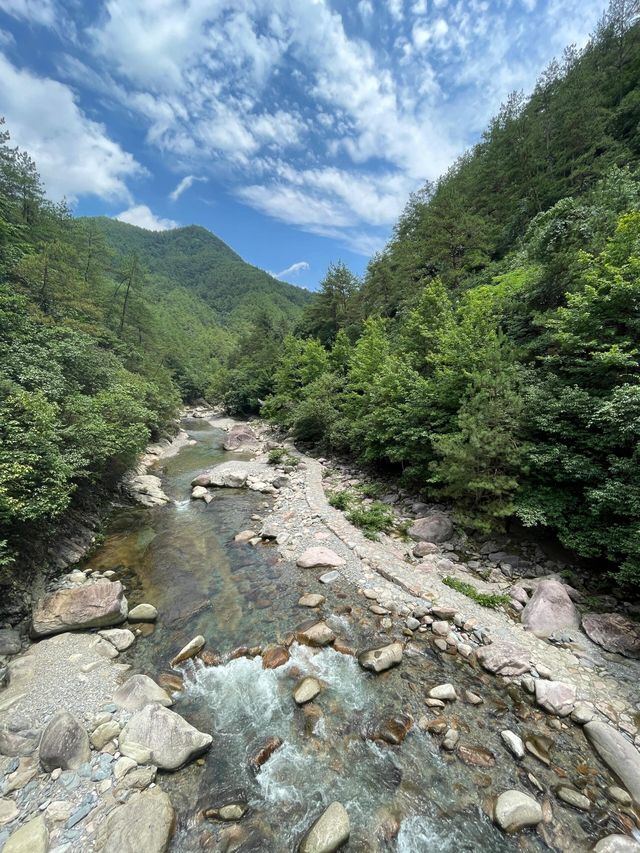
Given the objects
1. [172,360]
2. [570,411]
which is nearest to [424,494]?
[570,411]

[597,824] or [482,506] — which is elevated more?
[482,506]

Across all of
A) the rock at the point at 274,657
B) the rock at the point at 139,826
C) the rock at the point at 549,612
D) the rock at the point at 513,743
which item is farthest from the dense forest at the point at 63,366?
the rock at the point at 549,612

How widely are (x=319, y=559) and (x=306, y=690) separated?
4284 millimetres

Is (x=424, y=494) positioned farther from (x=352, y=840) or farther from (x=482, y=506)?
(x=352, y=840)

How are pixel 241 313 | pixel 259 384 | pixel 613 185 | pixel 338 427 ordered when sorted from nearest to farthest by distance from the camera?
1. pixel 613 185
2. pixel 338 427
3. pixel 259 384
4. pixel 241 313

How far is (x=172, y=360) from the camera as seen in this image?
52.1m

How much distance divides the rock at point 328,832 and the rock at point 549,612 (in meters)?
5.36

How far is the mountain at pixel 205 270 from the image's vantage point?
140 meters

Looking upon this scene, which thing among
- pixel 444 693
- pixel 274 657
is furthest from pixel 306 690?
pixel 444 693

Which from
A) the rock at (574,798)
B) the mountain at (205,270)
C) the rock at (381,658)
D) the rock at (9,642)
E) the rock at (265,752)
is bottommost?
the rock at (9,642)

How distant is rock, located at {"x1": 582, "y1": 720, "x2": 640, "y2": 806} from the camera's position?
458cm

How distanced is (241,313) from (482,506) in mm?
132632

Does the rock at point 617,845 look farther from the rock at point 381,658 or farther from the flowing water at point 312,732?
the rock at point 381,658

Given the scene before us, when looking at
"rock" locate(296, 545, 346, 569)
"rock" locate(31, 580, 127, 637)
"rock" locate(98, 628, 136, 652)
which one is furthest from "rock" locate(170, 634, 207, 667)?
"rock" locate(296, 545, 346, 569)
